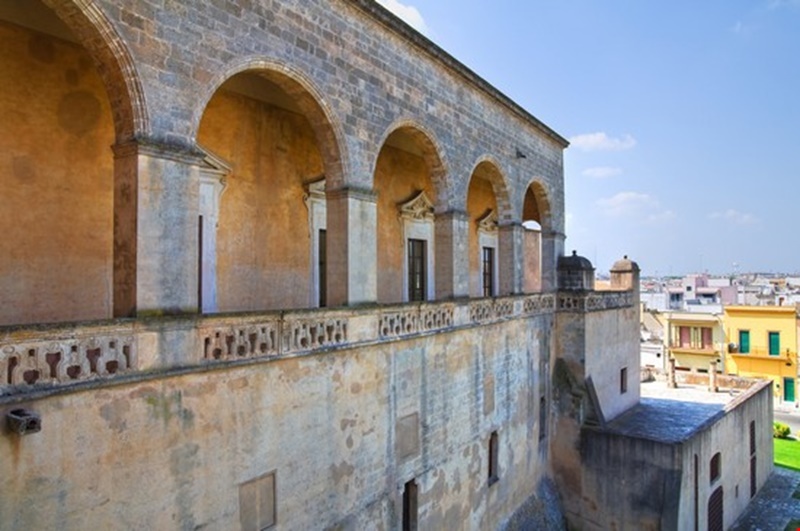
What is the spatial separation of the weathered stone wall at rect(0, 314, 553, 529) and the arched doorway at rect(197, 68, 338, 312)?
2.33m

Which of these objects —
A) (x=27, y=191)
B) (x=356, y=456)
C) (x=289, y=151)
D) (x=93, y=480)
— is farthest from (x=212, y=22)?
(x=356, y=456)

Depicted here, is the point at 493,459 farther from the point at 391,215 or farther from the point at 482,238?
the point at 482,238

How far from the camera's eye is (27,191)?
622 centimetres

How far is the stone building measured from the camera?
4.85 m

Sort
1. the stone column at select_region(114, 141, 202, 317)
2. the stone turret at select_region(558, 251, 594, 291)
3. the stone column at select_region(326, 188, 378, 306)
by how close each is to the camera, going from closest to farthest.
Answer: the stone column at select_region(114, 141, 202, 317)
the stone column at select_region(326, 188, 378, 306)
the stone turret at select_region(558, 251, 594, 291)

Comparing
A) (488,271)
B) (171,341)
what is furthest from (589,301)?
(171,341)

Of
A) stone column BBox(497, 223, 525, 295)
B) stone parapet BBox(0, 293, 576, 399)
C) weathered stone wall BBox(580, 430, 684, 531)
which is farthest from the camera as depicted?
stone column BBox(497, 223, 525, 295)

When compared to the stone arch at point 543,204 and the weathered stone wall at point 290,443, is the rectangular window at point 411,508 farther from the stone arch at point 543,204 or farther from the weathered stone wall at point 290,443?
the stone arch at point 543,204

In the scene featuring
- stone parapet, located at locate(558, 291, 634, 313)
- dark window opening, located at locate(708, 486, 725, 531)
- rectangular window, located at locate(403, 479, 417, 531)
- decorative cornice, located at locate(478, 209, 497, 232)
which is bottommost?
dark window opening, located at locate(708, 486, 725, 531)

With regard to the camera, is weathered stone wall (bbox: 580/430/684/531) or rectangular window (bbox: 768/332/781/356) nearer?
weathered stone wall (bbox: 580/430/684/531)

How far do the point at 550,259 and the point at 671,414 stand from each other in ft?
20.2

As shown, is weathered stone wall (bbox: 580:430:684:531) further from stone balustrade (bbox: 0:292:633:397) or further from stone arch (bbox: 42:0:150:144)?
stone arch (bbox: 42:0:150:144)

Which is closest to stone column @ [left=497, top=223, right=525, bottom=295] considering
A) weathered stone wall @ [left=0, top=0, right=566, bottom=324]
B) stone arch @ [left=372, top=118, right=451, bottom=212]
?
weathered stone wall @ [left=0, top=0, right=566, bottom=324]

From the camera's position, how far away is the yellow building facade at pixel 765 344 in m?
31.1
